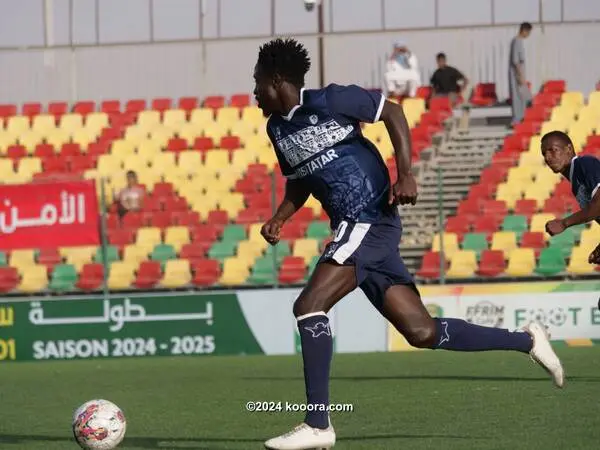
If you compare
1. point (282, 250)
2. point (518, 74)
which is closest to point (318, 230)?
point (282, 250)

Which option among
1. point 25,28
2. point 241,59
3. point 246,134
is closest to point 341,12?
point 241,59

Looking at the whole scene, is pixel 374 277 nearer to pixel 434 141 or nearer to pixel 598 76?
pixel 434 141

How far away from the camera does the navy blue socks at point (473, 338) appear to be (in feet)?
27.3

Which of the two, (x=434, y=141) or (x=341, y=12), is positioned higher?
(x=341, y=12)

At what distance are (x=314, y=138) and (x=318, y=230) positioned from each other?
1141 cm

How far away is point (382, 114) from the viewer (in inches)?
312

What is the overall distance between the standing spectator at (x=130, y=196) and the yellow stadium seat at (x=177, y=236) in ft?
2.48

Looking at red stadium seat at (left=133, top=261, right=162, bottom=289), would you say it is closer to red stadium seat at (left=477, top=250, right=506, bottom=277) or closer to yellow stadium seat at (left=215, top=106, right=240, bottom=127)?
red stadium seat at (left=477, top=250, right=506, bottom=277)

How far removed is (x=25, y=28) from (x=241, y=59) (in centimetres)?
498

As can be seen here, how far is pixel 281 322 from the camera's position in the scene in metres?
19.1

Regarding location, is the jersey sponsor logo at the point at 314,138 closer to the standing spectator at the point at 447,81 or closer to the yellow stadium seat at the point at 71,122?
the standing spectator at the point at 447,81

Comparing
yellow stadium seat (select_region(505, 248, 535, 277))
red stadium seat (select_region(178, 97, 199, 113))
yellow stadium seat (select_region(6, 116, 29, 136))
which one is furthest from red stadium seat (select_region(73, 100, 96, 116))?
yellow stadium seat (select_region(505, 248, 535, 277))

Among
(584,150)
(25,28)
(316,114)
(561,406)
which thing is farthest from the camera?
(25,28)

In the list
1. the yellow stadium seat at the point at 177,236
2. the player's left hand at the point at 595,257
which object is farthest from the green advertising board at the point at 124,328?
the player's left hand at the point at 595,257
